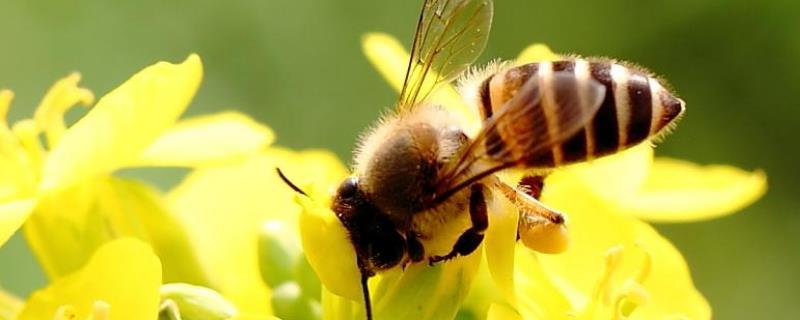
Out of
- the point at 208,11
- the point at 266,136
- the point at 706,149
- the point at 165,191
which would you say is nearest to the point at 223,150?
the point at 266,136

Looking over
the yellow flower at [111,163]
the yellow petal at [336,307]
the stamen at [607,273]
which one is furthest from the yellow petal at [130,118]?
the stamen at [607,273]

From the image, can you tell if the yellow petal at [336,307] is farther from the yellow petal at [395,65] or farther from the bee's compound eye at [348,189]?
the yellow petal at [395,65]

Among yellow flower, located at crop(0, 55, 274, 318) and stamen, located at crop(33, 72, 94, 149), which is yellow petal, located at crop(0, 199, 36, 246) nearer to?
yellow flower, located at crop(0, 55, 274, 318)

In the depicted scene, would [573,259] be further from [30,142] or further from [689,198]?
[30,142]

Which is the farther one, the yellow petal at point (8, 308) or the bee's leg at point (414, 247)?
the yellow petal at point (8, 308)

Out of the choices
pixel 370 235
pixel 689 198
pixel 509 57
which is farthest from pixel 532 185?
pixel 509 57

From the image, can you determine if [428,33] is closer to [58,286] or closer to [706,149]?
[58,286]

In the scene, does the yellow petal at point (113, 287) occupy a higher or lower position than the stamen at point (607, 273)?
higher
